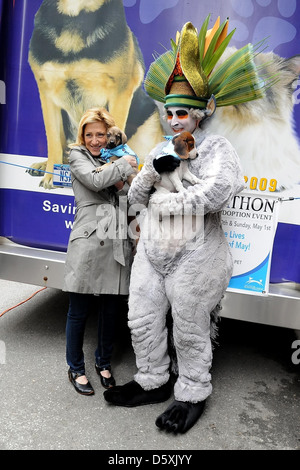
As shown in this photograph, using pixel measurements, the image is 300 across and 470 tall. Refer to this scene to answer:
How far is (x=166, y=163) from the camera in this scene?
2361 mm

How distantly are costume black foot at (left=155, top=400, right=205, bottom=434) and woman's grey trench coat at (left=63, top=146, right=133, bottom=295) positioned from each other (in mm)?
740

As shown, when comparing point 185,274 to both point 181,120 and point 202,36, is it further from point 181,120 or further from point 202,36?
point 202,36

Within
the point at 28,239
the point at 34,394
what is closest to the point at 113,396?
the point at 34,394

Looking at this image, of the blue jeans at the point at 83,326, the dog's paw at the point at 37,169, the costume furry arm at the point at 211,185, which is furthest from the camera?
the dog's paw at the point at 37,169

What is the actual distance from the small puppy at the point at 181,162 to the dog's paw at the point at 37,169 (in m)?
1.03

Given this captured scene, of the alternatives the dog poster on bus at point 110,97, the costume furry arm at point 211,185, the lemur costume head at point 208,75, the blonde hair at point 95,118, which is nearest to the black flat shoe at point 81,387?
the dog poster on bus at point 110,97

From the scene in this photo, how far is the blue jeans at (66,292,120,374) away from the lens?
2717 mm

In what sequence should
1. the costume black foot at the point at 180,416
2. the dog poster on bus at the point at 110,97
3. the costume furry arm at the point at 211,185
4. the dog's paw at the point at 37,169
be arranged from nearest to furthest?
the costume furry arm at the point at 211,185, the costume black foot at the point at 180,416, the dog poster on bus at the point at 110,97, the dog's paw at the point at 37,169

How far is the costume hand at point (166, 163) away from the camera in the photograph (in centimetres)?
235

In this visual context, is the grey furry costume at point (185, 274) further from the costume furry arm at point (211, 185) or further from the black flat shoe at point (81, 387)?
the black flat shoe at point (81, 387)

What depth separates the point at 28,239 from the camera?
325 centimetres

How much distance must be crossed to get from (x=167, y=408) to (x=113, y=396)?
0.34 meters

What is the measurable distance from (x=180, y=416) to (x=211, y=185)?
4.28 feet
